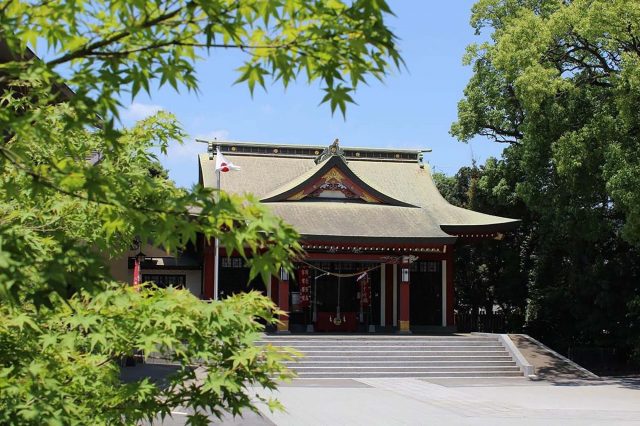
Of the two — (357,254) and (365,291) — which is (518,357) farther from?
(365,291)

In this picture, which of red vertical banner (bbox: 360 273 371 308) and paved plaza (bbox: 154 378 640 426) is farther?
red vertical banner (bbox: 360 273 371 308)

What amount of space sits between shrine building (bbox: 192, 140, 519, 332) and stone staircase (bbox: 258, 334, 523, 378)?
6.18 feet

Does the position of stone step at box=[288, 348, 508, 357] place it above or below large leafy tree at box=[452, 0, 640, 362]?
below

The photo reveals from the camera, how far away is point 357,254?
2480 centimetres

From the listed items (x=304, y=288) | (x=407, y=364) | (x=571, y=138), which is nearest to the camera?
(x=571, y=138)

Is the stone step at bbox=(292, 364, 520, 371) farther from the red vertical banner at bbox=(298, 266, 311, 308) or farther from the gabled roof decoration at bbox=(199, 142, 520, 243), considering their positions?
the red vertical banner at bbox=(298, 266, 311, 308)

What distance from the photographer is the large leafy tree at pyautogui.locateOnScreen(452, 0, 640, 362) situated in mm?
17938

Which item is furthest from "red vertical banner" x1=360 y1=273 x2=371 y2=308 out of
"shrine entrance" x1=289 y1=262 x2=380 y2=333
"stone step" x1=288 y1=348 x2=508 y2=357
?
"stone step" x1=288 y1=348 x2=508 y2=357

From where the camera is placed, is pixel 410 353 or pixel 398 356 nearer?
pixel 398 356

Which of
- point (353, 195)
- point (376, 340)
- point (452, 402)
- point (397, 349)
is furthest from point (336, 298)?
point (452, 402)

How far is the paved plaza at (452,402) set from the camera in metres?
12.3

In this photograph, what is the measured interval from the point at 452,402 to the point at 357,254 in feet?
34.5

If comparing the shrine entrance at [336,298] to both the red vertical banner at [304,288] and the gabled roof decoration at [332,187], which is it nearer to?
the red vertical banner at [304,288]

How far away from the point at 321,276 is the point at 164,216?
919 inches
